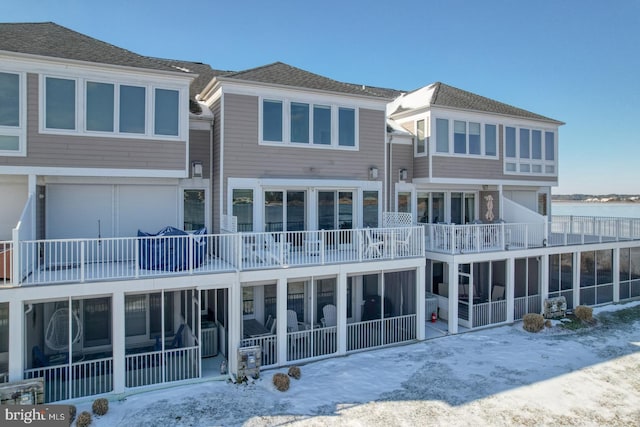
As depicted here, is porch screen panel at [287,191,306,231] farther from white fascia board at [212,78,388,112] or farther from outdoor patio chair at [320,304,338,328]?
white fascia board at [212,78,388,112]

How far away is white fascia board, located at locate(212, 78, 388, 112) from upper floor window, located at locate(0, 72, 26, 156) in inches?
188

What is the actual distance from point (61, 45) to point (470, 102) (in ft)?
45.0

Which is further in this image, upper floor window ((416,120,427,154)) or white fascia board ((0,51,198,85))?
upper floor window ((416,120,427,154))

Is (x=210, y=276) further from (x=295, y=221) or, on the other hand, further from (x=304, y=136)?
(x=304, y=136)

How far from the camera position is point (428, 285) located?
15992mm

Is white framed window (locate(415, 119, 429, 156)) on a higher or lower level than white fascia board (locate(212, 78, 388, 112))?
lower

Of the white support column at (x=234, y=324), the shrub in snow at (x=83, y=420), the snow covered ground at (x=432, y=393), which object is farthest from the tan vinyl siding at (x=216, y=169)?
the shrub in snow at (x=83, y=420)

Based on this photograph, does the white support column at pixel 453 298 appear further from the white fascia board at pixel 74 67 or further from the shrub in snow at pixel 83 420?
the shrub in snow at pixel 83 420

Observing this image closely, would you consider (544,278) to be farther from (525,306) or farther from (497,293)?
(497,293)

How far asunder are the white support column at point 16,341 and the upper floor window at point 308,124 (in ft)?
23.6

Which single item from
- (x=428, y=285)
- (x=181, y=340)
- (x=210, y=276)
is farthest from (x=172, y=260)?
(x=428, y=285)

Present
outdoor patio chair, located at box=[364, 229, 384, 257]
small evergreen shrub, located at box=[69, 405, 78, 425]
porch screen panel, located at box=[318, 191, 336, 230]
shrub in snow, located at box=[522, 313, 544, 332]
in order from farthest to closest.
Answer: shrub in snow, located at box=[522, 313, 544, 332]
porch screen panel, located at box=[318, 191, 336, 230]
outdoor patio chair, located at box=[364, 229, 384, 257]
small evergreen shrub, located at box=[69, 405, 78, 425]

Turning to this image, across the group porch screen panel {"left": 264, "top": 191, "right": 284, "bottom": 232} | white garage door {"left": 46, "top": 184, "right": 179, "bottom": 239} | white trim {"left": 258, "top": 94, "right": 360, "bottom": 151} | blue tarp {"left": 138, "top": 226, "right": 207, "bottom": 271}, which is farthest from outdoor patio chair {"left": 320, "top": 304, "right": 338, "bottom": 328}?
white garage door {"left": 46, "top": 184, "right": 179, "bottom": 239}

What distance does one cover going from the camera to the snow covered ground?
7910 millimetres
